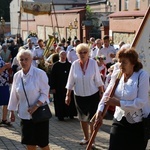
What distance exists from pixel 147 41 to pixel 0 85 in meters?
4.04

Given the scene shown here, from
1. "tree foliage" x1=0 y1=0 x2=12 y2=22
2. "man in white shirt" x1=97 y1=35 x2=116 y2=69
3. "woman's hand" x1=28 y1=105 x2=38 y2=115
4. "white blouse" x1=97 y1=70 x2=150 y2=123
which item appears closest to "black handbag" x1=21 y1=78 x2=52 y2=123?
"woman's hand" x1=28 y1=105 x2=38 y2=115

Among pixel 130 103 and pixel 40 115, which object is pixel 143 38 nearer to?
pixel 130 103

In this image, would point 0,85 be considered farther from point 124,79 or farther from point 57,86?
point 124,79

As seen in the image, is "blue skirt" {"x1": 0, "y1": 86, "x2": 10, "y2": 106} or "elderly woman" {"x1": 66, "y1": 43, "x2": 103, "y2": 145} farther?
"blue skirt" {"x1": 0, "y1": 86, "x2": 10, "y2": 106}

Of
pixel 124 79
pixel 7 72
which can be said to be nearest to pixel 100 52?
pixel 7 72

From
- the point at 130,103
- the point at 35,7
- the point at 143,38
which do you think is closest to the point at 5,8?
the point at 35,7

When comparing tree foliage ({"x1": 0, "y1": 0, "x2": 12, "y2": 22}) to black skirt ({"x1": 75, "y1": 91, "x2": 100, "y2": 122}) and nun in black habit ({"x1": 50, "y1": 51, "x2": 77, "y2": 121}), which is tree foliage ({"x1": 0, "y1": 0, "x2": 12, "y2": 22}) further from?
black skirt ({"x1": 75, "y1": 91, "x2": 100, "y2": 122})

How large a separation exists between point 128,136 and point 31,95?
1.57 m

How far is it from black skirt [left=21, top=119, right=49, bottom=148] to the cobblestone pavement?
141 cm

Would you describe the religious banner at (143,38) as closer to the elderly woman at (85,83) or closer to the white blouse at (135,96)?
the white blouse at (135,96)

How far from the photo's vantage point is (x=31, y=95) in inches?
205

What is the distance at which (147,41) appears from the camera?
4.84 metres

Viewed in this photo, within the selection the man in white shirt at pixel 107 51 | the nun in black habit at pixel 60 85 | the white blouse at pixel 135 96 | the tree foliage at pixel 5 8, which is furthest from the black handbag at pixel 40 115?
the tree foliage at pixel 5 8

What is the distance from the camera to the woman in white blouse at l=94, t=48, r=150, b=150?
418cm
